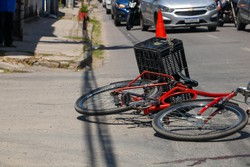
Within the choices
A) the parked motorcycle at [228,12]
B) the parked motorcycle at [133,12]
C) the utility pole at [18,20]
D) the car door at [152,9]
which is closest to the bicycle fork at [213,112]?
the utility pole at [18,20]

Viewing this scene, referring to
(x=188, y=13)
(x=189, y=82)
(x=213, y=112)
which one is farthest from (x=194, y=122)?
(x=188, y=13)

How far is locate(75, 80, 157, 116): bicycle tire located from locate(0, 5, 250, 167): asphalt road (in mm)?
168

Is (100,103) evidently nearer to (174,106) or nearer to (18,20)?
(174,106)

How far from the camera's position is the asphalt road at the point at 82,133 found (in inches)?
243

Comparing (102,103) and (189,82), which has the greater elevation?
(189,82)

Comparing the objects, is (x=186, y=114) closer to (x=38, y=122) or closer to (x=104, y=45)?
(x=38, y=122)

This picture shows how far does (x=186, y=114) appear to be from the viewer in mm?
6988

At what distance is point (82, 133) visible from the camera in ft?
24.0

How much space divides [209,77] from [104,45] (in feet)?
27.4

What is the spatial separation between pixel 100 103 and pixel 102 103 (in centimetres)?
3

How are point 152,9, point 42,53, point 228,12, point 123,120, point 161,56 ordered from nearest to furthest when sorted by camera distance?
point 161,56 < point 123,120 < point 42,53 < point 152,9 < point 228,12

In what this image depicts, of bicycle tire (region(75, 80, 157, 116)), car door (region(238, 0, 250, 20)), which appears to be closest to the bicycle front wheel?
bicycle tire (region(75, 80, 157, 116))

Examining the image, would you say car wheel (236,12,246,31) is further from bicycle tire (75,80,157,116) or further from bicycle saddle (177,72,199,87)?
bicycle saddle (177,72,199,87)

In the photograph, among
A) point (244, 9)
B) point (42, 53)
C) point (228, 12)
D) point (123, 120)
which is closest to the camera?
point (123, 120)
